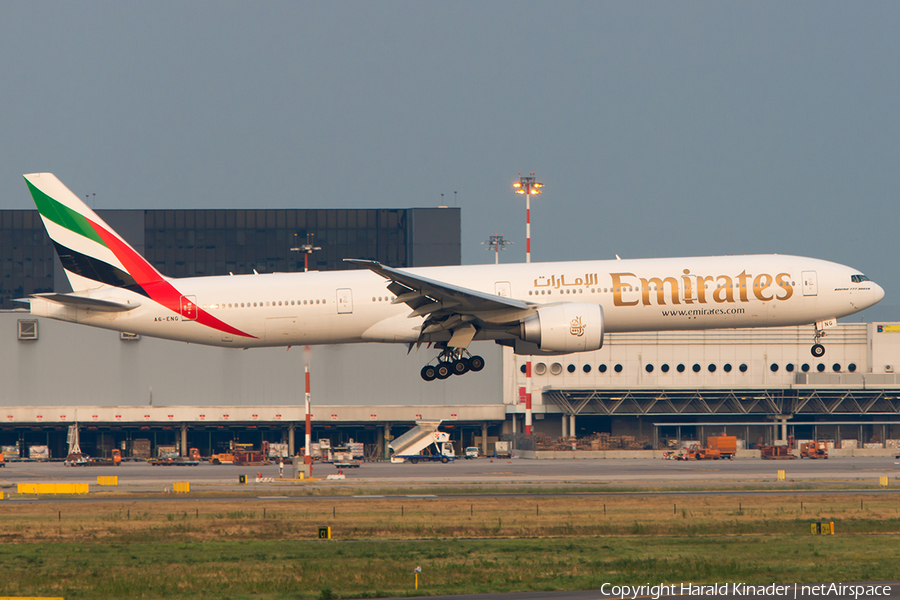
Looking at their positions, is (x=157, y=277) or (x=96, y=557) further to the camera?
(x=157, y=277)

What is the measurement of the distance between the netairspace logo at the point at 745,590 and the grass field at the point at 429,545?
111cm

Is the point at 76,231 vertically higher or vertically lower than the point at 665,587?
higher

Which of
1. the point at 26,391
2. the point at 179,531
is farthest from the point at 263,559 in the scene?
the point at 26,391

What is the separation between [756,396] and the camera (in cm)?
10212

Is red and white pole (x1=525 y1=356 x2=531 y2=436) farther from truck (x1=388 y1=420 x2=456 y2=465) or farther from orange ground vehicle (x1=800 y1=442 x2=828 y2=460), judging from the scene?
orange ground vehicle (x1=800 y1=442 x2=828 y2=460)

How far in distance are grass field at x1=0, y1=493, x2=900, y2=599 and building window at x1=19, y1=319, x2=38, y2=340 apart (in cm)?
5432

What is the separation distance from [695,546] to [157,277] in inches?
977

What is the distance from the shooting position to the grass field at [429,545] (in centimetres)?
2898

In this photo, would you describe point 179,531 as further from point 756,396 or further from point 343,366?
point 756,396

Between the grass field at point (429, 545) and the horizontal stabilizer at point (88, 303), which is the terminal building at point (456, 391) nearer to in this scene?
the grass field at point (429, 545)

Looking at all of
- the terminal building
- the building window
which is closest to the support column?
the terminal building

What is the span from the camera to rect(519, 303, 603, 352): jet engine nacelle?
4062cm

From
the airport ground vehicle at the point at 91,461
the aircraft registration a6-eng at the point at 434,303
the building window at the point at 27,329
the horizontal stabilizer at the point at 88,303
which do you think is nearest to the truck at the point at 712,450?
the aircraft registration a6-eng at the point at 434,303

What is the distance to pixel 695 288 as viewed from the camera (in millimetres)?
42406
